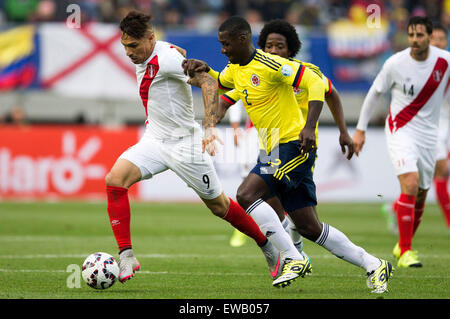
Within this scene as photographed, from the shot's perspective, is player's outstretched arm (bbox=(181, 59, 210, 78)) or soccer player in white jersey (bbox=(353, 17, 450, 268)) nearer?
player's outstretched arm (bbox=(181, 59, 210, 78))

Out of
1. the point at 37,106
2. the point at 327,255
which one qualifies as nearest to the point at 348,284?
the point at 327,255

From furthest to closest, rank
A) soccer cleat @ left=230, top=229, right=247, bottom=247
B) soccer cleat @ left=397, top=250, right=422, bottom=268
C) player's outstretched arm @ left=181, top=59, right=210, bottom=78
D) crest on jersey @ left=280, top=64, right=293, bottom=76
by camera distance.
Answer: soccer cleat @ left=230, top=229, right=247, bottom=247 → soccer cleat @ left=397, top=250, right=422, bottom=268 → player's outstretched arm @ left=181, top=59, right=210, bottom=78 → crest on jersey @ left=280, top=64, right=293, bottom=76

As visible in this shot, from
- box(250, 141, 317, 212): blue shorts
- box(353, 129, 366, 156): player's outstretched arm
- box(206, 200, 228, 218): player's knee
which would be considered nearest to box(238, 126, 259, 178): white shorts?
box(353, 129, 366, 156): player's outstretched arm

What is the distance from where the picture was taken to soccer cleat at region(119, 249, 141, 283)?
691 cm

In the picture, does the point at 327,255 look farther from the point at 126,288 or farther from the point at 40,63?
the point at 40,63

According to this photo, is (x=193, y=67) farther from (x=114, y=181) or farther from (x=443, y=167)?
(x=443, y=167)

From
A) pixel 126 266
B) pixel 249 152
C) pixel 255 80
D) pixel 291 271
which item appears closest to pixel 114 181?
pixel 126 266

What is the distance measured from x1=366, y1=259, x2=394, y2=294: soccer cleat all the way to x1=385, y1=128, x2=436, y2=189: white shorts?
8.28 ft

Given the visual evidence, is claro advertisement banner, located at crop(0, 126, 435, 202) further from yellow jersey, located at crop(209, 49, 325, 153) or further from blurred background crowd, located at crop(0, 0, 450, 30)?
yellow jersey, located at crop(209, 49, 325, 153)

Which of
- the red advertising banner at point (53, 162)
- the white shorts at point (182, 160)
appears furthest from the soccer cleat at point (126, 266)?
the red advertising banner at point (53, 162)

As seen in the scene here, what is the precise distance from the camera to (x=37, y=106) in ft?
79.0

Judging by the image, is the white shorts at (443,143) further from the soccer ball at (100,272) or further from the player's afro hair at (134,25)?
the soccer ball at (100,272)

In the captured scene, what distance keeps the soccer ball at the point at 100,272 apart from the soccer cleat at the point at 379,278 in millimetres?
2167

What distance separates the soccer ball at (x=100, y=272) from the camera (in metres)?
6.74
